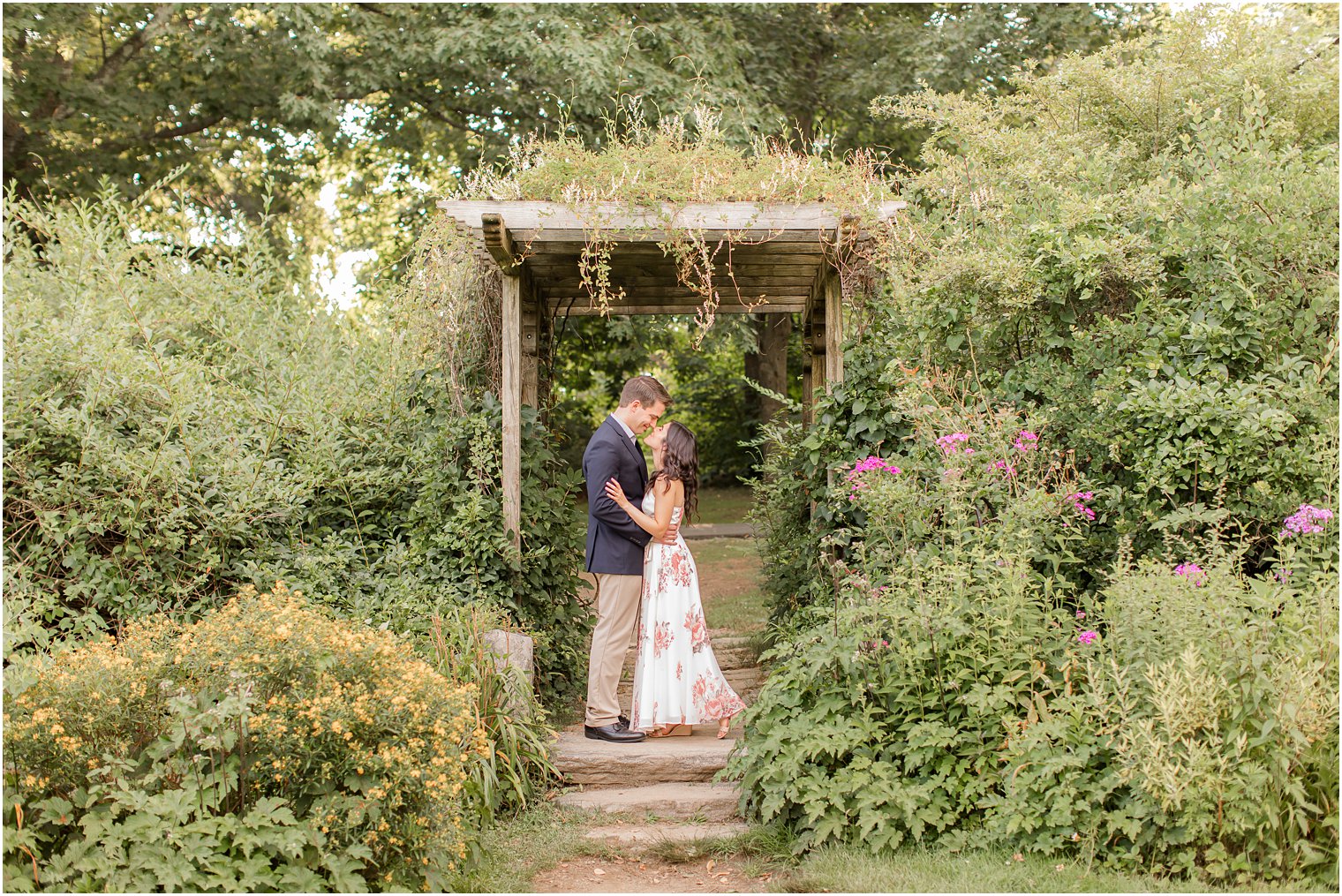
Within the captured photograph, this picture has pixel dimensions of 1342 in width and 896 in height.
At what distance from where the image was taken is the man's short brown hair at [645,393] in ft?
18.6

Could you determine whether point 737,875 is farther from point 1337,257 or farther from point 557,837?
point 1337,257

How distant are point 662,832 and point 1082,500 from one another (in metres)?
2.53

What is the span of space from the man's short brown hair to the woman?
156 millimetres

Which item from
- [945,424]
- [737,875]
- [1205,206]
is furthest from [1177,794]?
[1205,206]

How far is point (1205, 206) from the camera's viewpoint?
550cm

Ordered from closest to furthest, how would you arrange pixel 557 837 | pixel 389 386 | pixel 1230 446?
pixel 557 837
pixel 1230 446
pixel 389 386

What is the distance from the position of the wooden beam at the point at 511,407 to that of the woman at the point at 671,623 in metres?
0.80

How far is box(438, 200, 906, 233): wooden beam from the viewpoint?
223 inches

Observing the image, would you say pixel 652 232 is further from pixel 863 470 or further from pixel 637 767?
pixel 637 767

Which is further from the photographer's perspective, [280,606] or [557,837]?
[557,837]

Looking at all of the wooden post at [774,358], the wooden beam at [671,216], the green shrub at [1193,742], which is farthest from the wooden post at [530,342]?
the wooden post at [774,358]

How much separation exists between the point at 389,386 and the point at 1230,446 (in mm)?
4789

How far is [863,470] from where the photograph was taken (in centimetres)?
544

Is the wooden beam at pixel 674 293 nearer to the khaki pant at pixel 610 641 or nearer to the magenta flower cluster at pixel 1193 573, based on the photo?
the khaki pant at pixel 610 641
